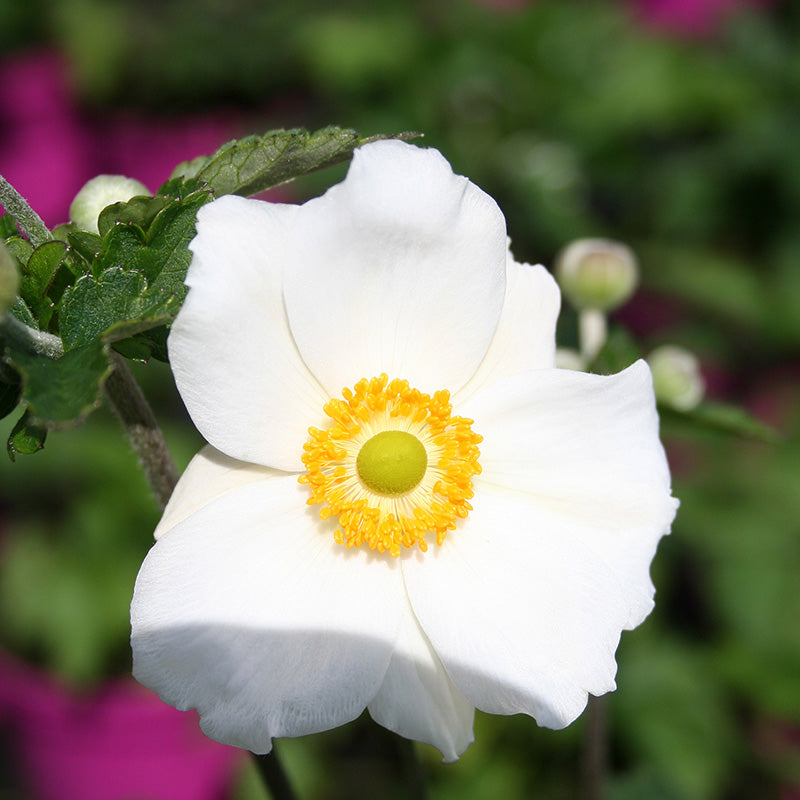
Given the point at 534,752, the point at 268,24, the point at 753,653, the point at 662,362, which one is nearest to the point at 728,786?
the point at 753,653

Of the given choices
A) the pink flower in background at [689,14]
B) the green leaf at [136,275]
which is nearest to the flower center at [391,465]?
the green leaf at [136,275]

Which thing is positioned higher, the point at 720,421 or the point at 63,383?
the point at 63,383

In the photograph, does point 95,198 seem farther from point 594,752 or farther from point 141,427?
→ point 594,752

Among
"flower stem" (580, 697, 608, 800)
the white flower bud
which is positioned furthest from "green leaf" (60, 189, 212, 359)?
"flower stem" (580, 697, 608, 800)

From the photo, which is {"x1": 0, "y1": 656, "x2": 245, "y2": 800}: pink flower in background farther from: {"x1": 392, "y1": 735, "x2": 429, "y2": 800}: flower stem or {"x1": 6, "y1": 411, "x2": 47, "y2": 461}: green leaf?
{"x1": 6, "y1": 411, "x2": 47, "y2": 461}: green leaf

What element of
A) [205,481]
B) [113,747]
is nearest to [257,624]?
[205,481]
